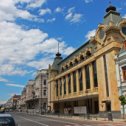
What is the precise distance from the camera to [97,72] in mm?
53969

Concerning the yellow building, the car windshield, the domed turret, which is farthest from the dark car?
the domed turret

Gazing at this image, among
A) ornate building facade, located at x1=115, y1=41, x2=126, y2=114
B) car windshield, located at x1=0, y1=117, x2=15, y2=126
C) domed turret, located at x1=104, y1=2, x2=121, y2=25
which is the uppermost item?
domed turret, located at x1=104, y1=2, x2=121, y2=25

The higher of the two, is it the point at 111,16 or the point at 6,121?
the point at 111,16

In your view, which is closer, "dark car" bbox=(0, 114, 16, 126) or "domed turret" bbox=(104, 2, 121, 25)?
"dark car" bbox=(0, 114, 16, 126)

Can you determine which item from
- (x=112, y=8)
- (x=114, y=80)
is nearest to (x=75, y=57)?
(x=112, y=8)

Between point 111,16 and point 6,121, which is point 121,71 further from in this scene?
point 6,121

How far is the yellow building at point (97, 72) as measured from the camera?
47.7 m

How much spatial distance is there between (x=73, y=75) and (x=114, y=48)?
23737mm

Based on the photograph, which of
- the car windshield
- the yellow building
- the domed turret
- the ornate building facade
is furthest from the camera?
the domed turret

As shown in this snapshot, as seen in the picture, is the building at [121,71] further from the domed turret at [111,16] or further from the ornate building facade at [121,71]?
the domed turret at [111,16]

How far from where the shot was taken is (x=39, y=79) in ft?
365

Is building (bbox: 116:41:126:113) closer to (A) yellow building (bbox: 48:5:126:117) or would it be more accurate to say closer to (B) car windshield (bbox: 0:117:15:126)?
(A) yellow building (bbox: 48:5:126:117)

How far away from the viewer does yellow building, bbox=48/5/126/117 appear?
47.7m

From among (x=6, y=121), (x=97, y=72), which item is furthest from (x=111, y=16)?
(x=6, y=121)
